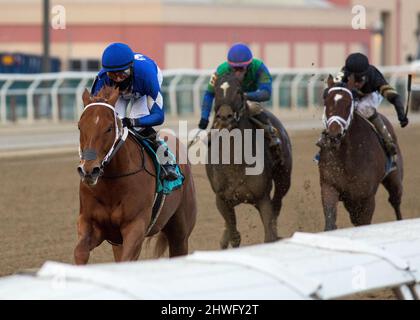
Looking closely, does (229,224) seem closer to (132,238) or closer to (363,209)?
(363,209)

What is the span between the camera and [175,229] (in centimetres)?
776

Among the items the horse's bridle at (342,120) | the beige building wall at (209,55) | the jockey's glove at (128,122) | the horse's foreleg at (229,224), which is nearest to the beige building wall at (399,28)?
the beige building wall at (209,55)

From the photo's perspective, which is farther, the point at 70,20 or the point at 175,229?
the point at 70,20

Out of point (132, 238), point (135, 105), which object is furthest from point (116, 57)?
point (132, 238)

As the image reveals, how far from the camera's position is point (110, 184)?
6.84 metres

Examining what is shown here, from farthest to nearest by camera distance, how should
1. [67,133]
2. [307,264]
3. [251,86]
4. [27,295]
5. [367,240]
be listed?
1. [67,133]
2. [251,86]
3. [367,240]
4. [307,264]
5. [27,295]

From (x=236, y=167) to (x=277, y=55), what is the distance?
29.9 m

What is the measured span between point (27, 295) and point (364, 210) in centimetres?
579

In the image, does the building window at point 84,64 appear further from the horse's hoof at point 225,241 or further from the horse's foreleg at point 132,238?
the horse's foreleg at point 132,238

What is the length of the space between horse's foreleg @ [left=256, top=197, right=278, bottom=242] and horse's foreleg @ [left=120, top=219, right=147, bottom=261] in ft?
7.32

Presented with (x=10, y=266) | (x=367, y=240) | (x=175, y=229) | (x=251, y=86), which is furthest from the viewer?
(x=251, y=86)

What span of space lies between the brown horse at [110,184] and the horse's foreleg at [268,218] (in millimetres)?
1988
